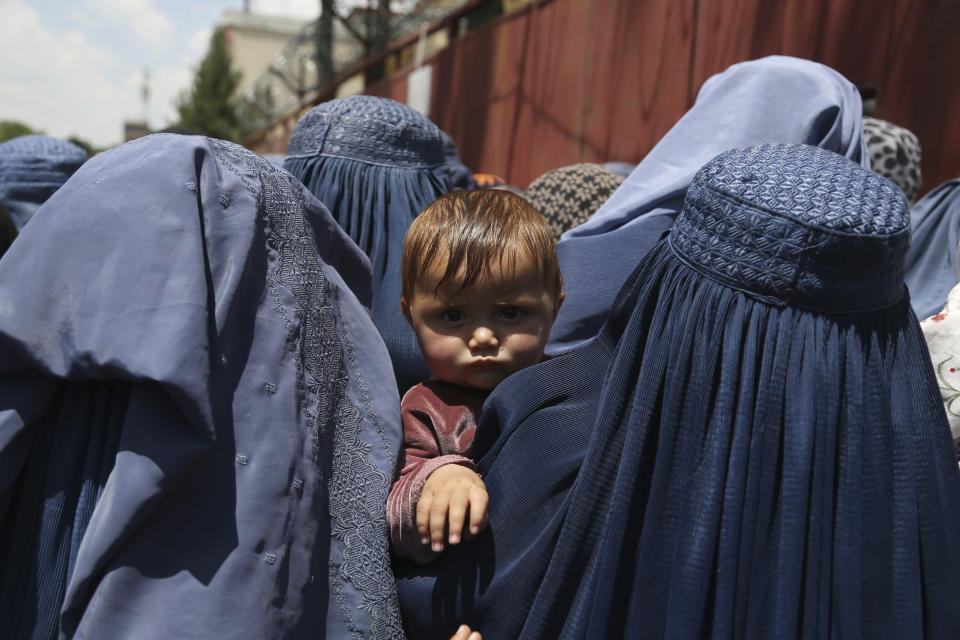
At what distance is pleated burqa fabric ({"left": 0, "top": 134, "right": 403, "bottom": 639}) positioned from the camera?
1.06 metres

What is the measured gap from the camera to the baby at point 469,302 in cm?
165

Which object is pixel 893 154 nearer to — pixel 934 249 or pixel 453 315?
pixel 934 249

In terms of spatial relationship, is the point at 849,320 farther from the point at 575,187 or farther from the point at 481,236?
the point at 575,187

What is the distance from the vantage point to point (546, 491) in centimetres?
129

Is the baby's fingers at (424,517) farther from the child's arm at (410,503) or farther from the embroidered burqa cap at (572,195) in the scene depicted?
the embroidered burqa cap at (572,195)

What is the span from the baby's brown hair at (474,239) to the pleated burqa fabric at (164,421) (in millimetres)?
422

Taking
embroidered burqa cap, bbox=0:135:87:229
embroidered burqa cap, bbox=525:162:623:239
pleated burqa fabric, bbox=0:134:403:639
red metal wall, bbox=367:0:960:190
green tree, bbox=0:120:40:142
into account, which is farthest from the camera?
green tree, bbox=0:120:40:142

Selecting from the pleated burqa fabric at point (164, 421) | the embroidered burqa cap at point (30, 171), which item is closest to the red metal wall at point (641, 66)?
A: the pleated burqa fabric at point (164, 421)

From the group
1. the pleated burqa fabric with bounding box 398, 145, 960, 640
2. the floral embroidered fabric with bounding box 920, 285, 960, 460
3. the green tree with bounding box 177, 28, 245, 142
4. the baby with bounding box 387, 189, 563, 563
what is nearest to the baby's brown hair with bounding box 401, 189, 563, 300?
the baby with bounding box 387, 189, 563, 563

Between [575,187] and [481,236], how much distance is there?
140 cm

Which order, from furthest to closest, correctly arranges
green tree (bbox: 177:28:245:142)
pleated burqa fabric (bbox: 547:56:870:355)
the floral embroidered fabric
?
green tree (bbox: 177:28:245:142)
pleated burqa fabric (bbox: 547:56:870:355)
the floral embroidered fabric

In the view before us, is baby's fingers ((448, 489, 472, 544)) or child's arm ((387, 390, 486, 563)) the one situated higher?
baby's fingers ((448, 489, 472, 544))

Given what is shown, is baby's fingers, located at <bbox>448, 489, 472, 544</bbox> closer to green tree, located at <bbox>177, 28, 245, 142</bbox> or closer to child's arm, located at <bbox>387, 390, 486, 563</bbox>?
child's arm, located at <bbox>387, 390, 486, 563</bbox>

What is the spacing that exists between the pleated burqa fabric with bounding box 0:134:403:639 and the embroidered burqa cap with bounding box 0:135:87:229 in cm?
304
